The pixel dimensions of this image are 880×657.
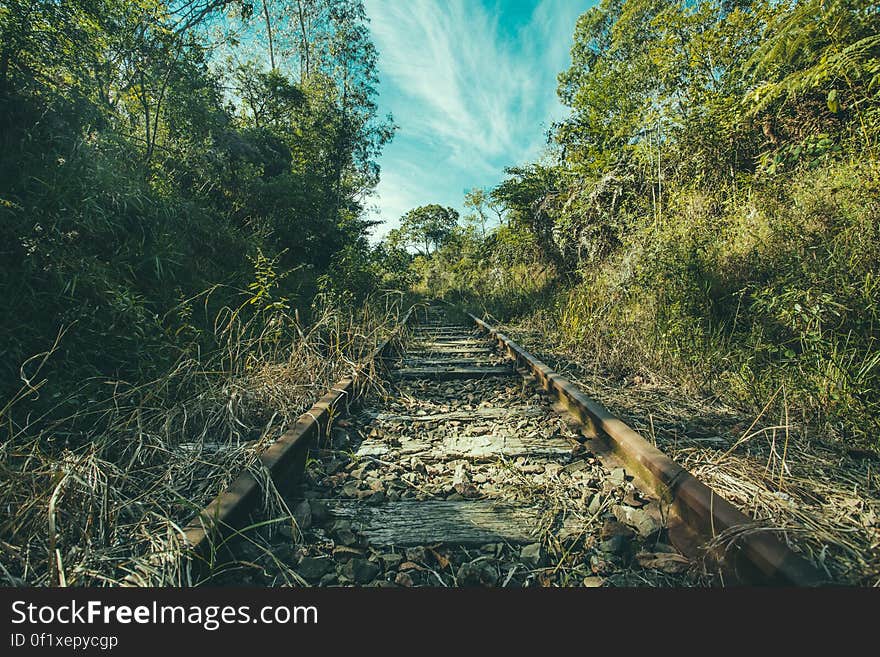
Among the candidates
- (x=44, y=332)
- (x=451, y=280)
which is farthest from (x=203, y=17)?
(x=451, y=280)

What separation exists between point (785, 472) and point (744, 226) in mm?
2433

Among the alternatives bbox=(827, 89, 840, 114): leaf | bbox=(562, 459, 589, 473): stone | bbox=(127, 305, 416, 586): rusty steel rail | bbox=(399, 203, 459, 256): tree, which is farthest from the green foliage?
bbox=(399, 203, 459, 256): tree

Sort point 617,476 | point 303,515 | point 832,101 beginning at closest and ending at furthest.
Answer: point 303,515 → point 617,476 → point 832,101

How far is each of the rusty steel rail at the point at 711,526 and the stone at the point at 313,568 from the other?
4.33 ft

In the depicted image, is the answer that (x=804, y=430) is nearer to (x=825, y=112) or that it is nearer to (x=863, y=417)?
(x=863, y=417)

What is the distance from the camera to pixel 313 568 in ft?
4.65

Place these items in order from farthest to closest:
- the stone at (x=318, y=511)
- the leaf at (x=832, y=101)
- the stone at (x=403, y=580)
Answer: the leaf at (x=832, y=101)
the stone at (x=318, y=511)
the stone at (x=403, y=580)

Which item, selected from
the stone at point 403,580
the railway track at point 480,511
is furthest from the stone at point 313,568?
the stone at point 403,580

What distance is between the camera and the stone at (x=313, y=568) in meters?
1.39

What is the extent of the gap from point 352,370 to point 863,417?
3.37m

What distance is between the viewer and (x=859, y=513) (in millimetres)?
1504

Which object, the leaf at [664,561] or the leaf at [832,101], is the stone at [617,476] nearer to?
the leaf at [664,561]

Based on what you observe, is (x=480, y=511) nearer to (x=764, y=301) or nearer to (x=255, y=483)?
(x=255, y=483)

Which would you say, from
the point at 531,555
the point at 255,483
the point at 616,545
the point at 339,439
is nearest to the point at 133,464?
the point at 255,483
